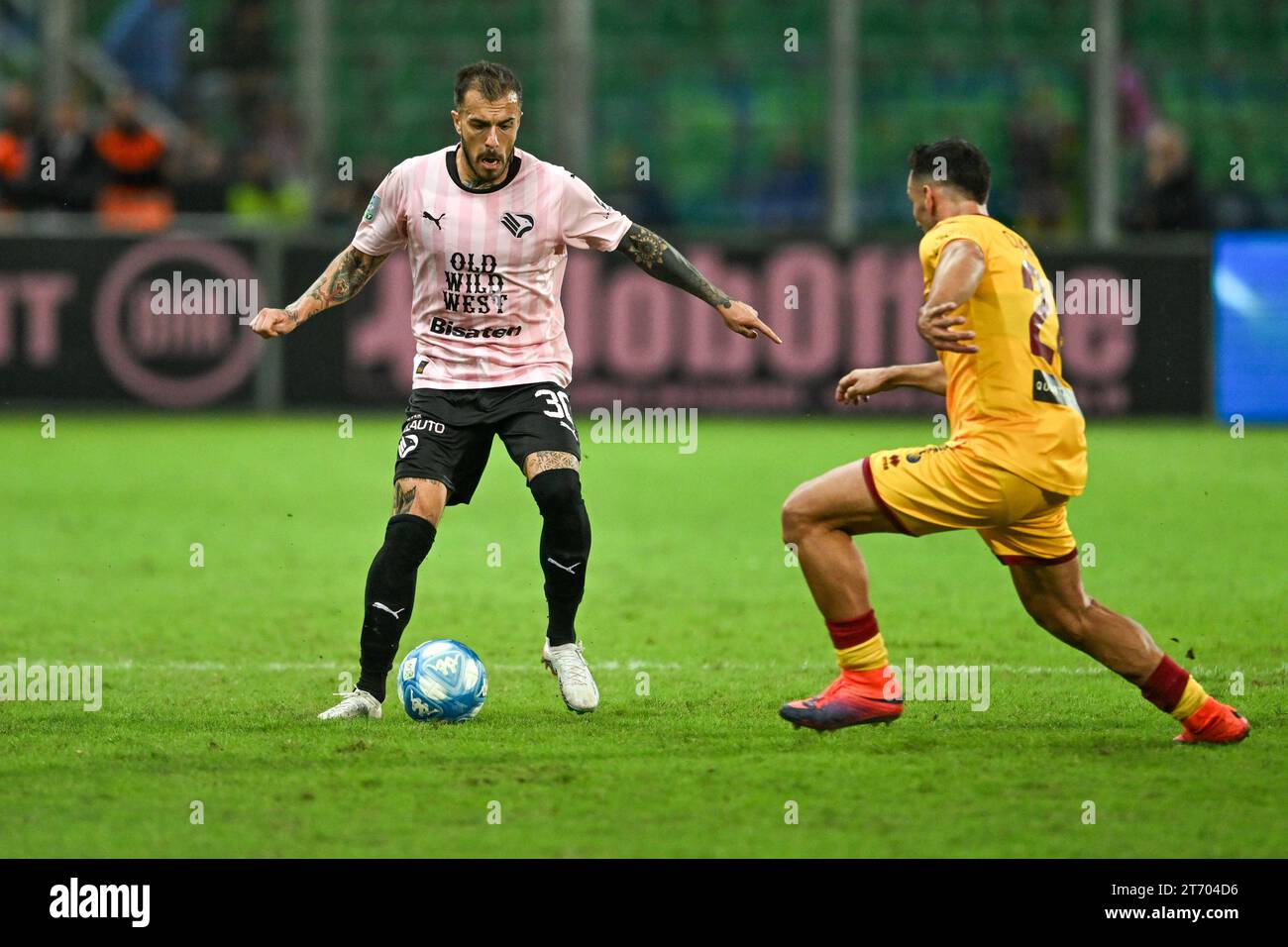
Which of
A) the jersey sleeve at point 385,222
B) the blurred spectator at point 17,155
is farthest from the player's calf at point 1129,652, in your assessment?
the blurred spectator at point 17,155

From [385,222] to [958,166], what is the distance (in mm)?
2092

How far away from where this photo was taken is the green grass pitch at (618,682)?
5.49 m

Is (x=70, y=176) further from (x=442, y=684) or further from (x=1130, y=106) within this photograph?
(x=442, y=684)

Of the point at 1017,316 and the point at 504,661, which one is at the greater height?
the point at 1017,316

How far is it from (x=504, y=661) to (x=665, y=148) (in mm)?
14929

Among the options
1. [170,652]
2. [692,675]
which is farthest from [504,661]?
[170,652]

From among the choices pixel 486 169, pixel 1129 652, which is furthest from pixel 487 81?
pixel 1129 652

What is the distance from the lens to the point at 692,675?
26.0 feet

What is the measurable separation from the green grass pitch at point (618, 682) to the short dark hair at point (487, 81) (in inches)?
85.2

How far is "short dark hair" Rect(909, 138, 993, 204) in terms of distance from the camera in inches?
255

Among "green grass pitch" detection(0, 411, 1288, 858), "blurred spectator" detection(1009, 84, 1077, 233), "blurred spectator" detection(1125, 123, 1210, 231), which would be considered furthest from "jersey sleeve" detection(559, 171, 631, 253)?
"blurred spectator" detection(1009, 84, 1077, 233)
